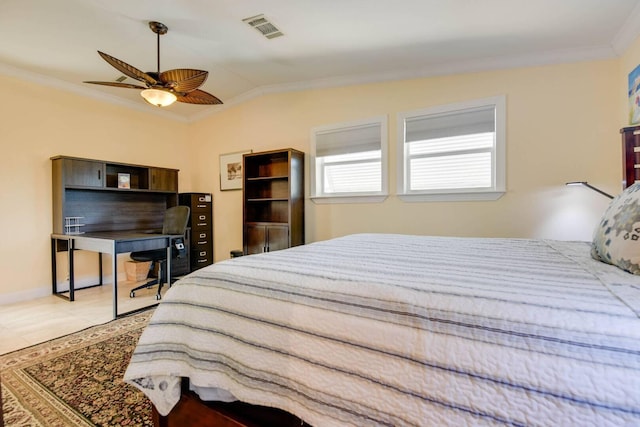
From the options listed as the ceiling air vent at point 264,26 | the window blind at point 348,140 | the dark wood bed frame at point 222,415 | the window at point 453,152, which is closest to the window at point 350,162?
the window blind at point 348,140

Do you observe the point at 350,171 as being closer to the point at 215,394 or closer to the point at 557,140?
the point at 557,140

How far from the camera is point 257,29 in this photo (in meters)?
2.74

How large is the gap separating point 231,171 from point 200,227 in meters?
1.04

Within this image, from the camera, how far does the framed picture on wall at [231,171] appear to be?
4652 mm

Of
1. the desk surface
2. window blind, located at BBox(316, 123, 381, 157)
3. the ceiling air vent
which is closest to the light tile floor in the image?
the desk surface

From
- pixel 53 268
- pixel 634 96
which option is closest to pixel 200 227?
pixel 53 268

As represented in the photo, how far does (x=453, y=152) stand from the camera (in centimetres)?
322

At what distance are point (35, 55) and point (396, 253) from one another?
169 inches

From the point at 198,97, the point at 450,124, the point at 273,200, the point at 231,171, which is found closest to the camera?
the point at 198,97

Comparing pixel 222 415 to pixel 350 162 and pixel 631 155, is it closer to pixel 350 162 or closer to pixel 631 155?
pixel 631 155

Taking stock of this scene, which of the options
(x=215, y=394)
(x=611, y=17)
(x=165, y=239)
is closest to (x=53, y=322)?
(x=165, y=239)

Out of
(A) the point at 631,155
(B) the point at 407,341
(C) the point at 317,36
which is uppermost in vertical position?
(C) the point at 317,36

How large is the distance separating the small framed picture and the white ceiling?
127 centimetres

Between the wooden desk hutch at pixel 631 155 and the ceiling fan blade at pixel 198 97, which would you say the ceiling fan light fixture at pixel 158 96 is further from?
the wooden desk hutch at pixel 631 155
